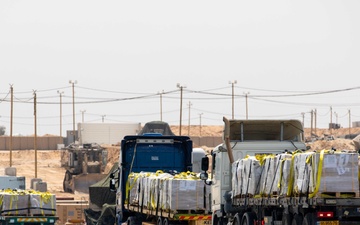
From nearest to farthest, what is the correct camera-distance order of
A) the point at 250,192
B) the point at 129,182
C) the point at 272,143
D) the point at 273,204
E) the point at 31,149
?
the point at 273,204, the point at 250,192, the point at 272,143, the point at 129,182, the point at 31,149

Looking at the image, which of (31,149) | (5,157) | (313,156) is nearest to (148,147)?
(313,156)

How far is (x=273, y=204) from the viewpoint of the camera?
856 inches

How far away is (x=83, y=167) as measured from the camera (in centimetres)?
7706

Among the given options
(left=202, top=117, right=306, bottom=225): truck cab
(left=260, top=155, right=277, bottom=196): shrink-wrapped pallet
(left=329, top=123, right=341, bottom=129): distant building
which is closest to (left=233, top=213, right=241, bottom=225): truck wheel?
(left=202, top=117, right=306, bottom=225): truck cab

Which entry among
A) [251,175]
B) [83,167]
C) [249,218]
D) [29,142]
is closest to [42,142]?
[29,142]

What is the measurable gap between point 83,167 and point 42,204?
41867mm

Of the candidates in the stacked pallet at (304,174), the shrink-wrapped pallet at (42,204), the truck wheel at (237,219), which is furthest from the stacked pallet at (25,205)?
the stacked pallet at (304,174)

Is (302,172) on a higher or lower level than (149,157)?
lower

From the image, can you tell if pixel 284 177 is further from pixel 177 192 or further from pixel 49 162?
pixel 49 162

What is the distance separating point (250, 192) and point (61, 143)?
12172cm

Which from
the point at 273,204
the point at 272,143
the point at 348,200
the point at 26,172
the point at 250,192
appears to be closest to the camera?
the point at 348,200

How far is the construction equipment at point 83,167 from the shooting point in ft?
250

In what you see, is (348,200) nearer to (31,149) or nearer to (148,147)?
(148,147)

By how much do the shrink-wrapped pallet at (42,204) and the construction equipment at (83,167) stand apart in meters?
38.9
